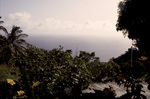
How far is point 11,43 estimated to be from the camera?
18859 millimetres

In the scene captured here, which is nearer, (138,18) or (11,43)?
(138,18)

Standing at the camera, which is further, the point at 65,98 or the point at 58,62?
the point at 58,62

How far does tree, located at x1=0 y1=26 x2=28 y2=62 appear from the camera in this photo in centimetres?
1764

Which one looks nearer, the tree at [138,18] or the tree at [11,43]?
the tree at [138,18]

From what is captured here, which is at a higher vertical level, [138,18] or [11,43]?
[138,18]

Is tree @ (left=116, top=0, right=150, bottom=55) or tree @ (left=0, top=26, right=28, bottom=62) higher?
tree @ (left=116, top=0, right=150, bottom=55)

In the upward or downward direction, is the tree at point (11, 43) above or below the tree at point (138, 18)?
below

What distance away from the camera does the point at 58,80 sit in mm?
4711

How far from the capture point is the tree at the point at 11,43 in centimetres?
1764

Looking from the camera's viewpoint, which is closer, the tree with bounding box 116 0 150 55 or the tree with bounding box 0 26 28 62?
the tree with bounding box 116 0 150 55

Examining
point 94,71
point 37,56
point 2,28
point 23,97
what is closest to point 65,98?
point 23,97

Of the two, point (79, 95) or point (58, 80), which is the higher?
point (58, 80)

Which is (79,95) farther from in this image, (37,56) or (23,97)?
(37,56)

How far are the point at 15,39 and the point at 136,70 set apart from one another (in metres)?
18.4
